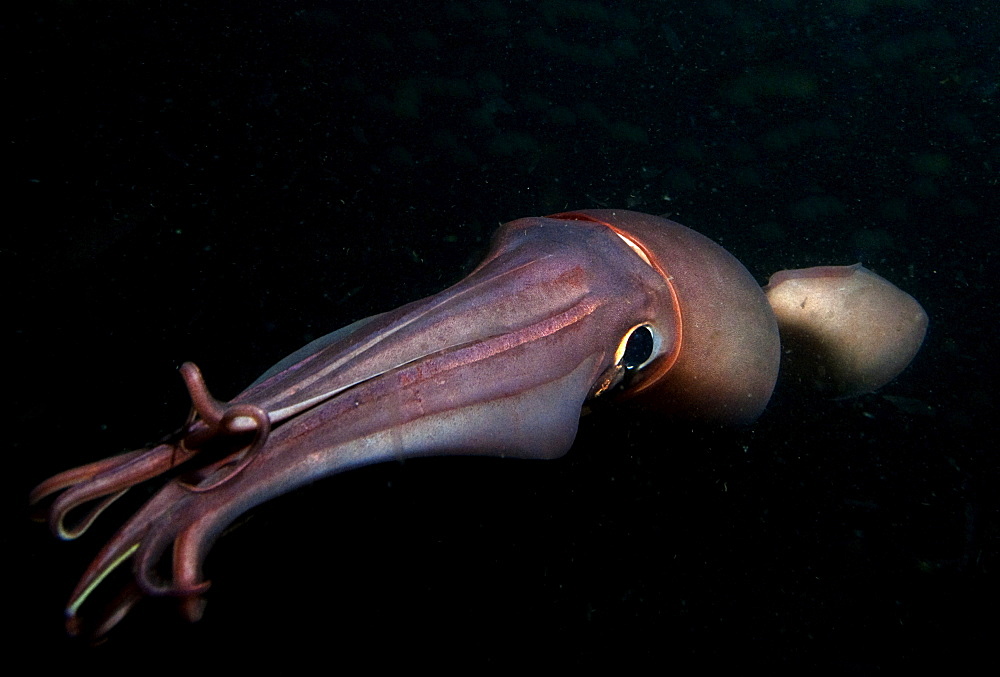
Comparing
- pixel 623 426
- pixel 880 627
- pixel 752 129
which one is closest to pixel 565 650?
pixel 623 426

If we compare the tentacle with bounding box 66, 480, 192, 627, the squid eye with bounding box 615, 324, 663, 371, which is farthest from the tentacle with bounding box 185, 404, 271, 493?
the squid eye with bounding box 615, 324, 663, 371

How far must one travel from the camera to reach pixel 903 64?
160 inches

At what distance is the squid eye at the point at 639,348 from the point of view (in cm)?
221

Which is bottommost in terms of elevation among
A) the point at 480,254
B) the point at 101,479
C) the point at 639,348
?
the point at 639,348

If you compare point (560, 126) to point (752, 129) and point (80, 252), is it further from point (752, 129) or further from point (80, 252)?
point (80, 252)

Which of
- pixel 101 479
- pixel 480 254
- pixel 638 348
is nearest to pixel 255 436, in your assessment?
pixel 101 479

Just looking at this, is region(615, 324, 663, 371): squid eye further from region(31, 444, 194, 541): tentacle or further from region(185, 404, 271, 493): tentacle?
region(31, 444, 194, 541): tentacle

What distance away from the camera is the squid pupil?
223 cm

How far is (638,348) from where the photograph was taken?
2248 millimetres

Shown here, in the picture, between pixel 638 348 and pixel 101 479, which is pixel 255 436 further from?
pixel 638 348

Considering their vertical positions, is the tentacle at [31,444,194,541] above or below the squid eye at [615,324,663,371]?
above

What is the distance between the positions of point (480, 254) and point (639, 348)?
0.86 meters

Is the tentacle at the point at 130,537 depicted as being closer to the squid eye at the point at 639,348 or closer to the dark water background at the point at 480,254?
the dark water background at the point at 480,254

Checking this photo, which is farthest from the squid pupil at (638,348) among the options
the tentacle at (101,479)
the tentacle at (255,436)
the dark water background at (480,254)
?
the tentacle at (101,479)
